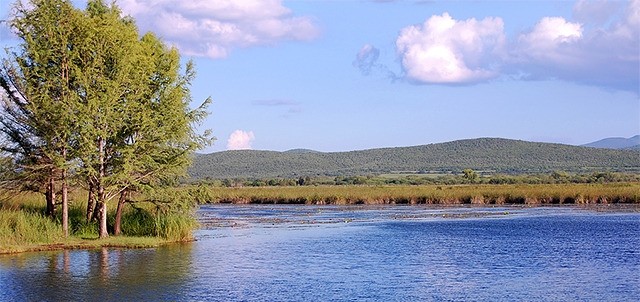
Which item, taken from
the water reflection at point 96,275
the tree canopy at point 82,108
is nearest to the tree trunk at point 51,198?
the tree canopy at point 82,108

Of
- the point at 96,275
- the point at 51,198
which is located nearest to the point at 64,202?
the point at 51,198

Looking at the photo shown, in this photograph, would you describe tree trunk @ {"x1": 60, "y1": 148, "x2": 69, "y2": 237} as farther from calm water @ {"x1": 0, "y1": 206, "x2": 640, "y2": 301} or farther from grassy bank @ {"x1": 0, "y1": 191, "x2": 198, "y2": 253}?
calm water @ {"x1": 0, "y1": 206, "x2": 640, "y2": 301}

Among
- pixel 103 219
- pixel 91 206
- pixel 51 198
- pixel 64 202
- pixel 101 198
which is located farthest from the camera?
pixel 91 206

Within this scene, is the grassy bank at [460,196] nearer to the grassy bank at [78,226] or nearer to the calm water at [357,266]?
the calm water at [357,266]

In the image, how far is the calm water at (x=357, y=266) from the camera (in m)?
24.5

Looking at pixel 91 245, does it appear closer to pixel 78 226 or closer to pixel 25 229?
pixel 25 229

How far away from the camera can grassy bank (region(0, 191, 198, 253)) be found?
3434 centimetres

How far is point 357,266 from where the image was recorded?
30.5 meters

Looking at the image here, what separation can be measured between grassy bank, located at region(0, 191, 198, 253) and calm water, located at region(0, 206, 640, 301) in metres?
1.20

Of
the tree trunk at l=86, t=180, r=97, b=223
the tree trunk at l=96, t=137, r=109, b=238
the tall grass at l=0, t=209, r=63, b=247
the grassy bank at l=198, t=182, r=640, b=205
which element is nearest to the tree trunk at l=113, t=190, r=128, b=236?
the tree trunk at l=96, t=137, r=109, b=238

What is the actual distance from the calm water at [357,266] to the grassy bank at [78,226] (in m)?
1.20

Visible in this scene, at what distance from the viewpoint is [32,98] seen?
34500 mm

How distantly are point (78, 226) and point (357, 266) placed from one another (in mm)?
13975

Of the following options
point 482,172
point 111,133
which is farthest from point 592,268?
point 482,172
